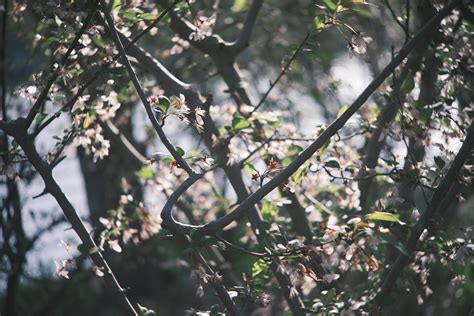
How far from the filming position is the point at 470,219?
4008 mm

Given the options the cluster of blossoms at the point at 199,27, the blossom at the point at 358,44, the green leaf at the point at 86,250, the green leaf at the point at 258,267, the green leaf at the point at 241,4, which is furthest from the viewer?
the green leaf at the point at 241,4

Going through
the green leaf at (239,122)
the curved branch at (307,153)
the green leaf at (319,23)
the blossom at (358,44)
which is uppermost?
the green leaf at (319,23)

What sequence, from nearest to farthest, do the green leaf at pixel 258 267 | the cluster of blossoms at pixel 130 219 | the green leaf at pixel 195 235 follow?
the green leaf at pixel 195 235
the green leaf at pixel 258 267
the cluster of blossoms at pixel 130 219

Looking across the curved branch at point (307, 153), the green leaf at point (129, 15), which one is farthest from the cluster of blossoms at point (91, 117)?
the curved branch at point (307, 153)

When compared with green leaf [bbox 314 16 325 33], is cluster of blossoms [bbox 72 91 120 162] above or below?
above

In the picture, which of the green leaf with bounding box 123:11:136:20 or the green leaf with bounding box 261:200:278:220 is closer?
the green leaf with bounding box 123:11:136:20

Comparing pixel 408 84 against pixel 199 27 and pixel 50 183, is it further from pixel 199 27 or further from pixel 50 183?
pixel 50 183

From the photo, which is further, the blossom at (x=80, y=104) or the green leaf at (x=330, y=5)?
the blossom at (x=80, y=104)

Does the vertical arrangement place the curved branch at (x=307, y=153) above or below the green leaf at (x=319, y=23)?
below

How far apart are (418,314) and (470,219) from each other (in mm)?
727

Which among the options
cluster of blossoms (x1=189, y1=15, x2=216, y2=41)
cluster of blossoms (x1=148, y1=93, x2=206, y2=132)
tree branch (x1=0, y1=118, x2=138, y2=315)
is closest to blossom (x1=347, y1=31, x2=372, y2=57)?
cluster of blossoms (x1=148, y1=93, x2=206, y2=132)

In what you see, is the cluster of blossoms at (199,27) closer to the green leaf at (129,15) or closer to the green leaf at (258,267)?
the green leaf at (129,15)

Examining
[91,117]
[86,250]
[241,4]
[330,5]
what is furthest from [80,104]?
[241,4]

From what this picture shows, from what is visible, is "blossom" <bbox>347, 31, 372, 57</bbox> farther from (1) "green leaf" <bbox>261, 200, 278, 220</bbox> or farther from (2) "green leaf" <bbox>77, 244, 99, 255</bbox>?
(2) "green leaf" <bbox>77, 244, 99, 255</bbox>
